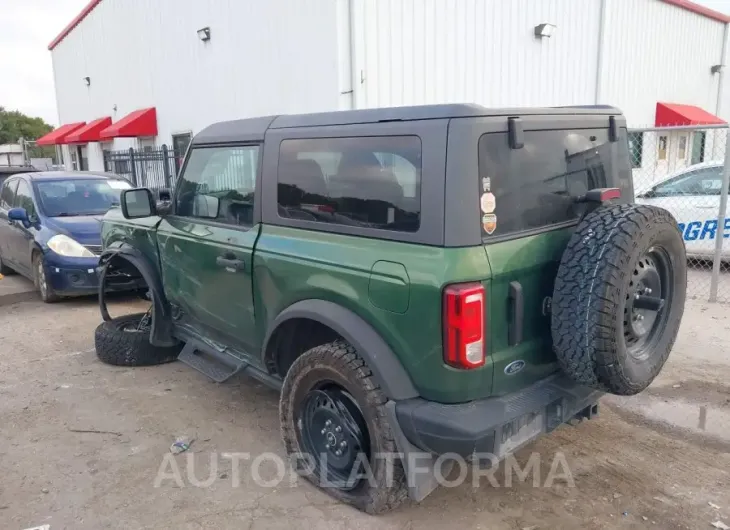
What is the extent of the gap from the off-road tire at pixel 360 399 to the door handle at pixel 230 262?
73cm

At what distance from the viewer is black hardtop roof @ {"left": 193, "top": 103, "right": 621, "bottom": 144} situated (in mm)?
2518

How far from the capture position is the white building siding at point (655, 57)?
1382 centimetres

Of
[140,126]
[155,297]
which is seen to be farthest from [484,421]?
[140,126]

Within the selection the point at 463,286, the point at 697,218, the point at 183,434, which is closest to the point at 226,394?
the point at 183,434

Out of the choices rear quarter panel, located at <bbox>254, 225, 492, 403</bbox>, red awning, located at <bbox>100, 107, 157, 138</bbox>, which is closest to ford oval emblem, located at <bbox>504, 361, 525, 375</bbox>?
rear quarter panel, located at <bbox>254, 225, 492, 403</bbox>

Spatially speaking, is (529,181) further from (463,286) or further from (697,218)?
(697,218)

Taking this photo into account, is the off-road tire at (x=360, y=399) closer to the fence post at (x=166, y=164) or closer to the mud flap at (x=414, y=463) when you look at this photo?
the mud flap at (x=414, y=463)

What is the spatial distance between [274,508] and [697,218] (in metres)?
6.90

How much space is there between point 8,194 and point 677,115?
1551 cm

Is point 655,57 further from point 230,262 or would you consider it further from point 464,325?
point 464,325

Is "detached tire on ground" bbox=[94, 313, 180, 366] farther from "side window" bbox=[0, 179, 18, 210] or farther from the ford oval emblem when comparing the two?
"side window" bbox=[0, 179, 18, 210]

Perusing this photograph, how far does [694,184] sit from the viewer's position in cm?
769

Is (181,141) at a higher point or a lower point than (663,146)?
higher

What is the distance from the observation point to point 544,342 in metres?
2.78
